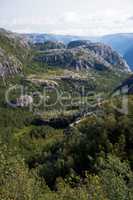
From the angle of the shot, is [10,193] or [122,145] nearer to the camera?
[10,193]

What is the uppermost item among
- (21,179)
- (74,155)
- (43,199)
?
(21,179)

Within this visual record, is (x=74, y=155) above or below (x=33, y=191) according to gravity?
below

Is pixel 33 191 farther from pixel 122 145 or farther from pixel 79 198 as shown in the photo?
pixel 122 145

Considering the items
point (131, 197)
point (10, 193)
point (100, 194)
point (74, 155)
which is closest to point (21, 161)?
point (10, 193)

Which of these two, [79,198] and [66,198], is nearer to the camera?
[79,198]

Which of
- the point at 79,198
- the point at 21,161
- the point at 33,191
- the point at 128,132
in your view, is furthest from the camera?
the point at 128,132

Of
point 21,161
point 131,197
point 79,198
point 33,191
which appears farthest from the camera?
point 21,161

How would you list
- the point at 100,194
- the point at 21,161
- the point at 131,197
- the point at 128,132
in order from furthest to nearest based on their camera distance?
the point at 128,132
the point at 21,161
the point at 100,194
the point at 131,197

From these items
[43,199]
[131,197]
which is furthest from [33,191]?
[131,197]

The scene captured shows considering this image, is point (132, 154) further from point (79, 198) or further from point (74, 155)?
point (79, 198)
